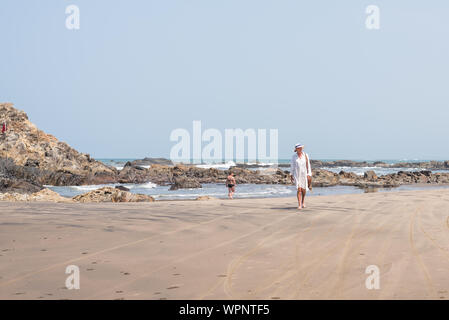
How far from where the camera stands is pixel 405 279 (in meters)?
4.32

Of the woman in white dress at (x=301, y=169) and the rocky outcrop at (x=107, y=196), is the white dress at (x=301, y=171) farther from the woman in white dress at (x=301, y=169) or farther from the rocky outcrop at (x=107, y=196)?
the rocky outcrop at (x=107, y=196)

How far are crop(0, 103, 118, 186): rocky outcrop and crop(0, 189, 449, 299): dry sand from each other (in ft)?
99.3

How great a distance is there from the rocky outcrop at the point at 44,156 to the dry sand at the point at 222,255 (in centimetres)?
3028

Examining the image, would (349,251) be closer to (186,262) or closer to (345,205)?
(186,262)

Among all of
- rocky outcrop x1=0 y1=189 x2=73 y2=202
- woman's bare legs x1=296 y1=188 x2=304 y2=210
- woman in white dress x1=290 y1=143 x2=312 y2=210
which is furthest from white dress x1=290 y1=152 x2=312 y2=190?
rocky outcrop x1=0 y1=189 x2=73 y2=202

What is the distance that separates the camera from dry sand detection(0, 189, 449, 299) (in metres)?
4.00

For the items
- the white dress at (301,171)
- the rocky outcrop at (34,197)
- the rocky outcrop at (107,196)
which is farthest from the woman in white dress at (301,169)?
the rocky outcrop at (34,197)

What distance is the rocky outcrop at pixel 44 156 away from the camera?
1484 inches

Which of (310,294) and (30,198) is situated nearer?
(310,294)

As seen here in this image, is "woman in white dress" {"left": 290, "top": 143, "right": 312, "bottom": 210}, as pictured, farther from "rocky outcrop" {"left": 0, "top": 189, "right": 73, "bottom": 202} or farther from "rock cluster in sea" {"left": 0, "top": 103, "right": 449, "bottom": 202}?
"rock cluster in sea" {"left": 0, "top": 103, "right": 449, "bottom": 202}

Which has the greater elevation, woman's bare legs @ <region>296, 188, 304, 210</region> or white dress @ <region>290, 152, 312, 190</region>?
white dress @ <region>290, 152, 312, 190</region>
